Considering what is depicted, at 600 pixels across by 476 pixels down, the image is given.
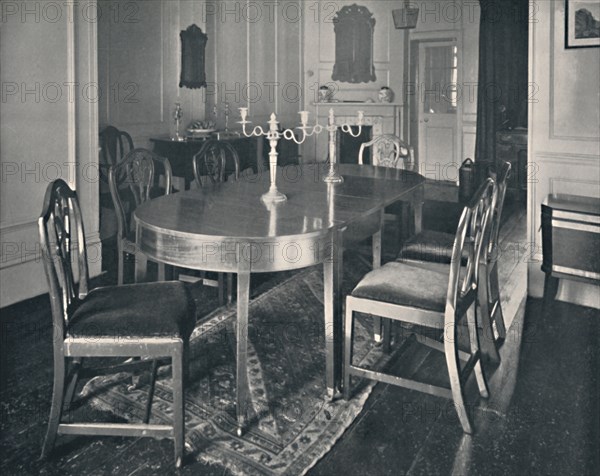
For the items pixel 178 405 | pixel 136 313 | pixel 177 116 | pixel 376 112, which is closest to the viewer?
pixel 178 405

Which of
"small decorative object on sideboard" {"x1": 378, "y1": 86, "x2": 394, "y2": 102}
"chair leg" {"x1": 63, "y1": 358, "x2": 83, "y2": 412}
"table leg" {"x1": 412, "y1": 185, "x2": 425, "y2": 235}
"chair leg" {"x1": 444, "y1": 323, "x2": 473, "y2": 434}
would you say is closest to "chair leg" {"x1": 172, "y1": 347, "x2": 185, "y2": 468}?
→ "chair leg" {"x1": 63, "y1": 358, "x2": 83, "y2": 412}

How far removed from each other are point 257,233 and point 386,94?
22.8 feet

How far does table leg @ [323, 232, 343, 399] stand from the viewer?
8.25 feet

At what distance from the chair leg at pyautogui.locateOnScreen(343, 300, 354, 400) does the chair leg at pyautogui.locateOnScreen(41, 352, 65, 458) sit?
114 cm

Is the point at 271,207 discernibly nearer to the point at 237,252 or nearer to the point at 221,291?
the point at 237,252

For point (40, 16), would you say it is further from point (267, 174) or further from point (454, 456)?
point (454, 456)

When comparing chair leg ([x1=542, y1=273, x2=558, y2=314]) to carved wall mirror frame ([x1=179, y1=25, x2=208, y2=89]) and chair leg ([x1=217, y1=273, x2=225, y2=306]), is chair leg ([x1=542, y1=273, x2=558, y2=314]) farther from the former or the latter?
carved wall mirror frame ([x1=179, y1=25, x2=208, y2=89])

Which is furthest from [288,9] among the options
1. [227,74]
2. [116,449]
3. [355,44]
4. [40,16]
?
[116,449]

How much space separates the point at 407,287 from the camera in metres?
Result: 2.50

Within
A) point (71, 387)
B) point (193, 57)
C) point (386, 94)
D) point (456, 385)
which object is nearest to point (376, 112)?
point (386, 94)

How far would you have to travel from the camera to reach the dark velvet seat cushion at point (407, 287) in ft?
7.92

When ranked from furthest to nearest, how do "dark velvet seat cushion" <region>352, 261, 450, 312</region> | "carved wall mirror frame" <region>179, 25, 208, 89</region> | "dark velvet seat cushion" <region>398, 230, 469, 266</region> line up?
"carved wall mirror frame" <region>179, 25, 208, 89</region>, "dark velvet seat cushion" <region>398, 230, 469, 266</region>, "dark velvet seat cushion" <region>352, 261, 450, 312</region>

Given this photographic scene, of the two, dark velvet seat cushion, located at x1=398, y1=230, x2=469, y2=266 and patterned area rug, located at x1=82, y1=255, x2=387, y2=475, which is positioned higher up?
dark velvet seat cushion, located at x1=398, y1=230, x2=469, y2=266

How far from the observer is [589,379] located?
2834 millimetres
